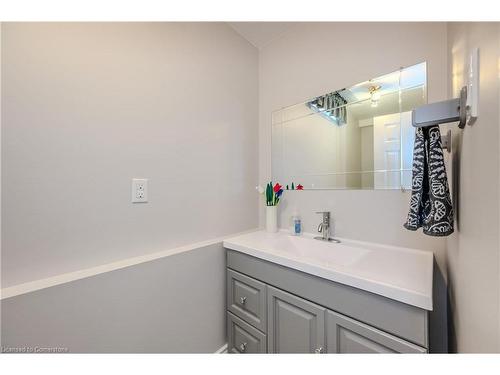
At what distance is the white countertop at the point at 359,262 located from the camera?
64 centimetres

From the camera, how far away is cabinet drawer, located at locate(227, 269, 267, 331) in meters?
1.01

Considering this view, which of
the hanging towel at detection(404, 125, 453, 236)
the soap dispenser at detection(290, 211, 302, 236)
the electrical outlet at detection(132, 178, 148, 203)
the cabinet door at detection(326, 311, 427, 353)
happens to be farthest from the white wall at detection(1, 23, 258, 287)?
the hanging towel at detection(404, 125, 453, 236)

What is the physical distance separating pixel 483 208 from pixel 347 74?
1.05m

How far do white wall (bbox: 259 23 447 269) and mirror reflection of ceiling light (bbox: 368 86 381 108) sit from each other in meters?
0.07

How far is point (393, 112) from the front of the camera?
1028 millimetres

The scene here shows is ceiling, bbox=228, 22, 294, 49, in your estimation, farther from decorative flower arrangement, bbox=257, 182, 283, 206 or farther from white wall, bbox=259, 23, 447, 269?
decorative flower arrangement, bbox=257, 182, 283, 206

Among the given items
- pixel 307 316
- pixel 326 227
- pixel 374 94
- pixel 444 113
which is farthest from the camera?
pixel 326 227

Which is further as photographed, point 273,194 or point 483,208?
point 273,194

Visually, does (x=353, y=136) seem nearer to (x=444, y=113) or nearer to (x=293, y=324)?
(x=444, y=113)

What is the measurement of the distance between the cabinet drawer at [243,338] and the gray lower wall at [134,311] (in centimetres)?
7

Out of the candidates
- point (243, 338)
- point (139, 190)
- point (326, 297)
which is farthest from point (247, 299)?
point (139, 190)

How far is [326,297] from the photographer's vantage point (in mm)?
792
